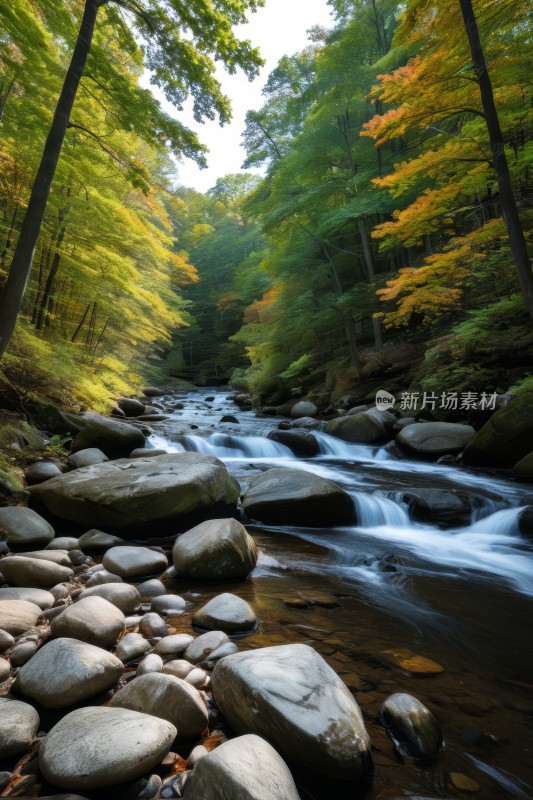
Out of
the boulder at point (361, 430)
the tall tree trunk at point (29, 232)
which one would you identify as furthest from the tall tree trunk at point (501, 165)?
the tall tree trunk at point (29, 232)

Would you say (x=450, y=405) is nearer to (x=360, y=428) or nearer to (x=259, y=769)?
(x=360, y=428)

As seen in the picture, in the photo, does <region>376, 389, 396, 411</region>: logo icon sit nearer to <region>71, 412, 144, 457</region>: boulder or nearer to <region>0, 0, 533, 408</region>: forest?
<region>0, 0, 533, 408</region>: forest

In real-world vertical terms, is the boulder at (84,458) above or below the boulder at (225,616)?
above

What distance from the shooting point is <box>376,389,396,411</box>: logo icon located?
440 inches

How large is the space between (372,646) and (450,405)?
7.58 metres

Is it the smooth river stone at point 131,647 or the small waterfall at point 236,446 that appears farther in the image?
the small waterfall at point 236,446

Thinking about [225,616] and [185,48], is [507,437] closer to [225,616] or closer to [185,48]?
[225,616]

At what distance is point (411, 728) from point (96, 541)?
3.34 m

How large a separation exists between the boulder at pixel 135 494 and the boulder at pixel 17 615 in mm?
1680

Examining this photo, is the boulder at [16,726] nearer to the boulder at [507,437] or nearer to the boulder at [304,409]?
the boulder at [507,437]

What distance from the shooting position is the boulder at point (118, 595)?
2.83m

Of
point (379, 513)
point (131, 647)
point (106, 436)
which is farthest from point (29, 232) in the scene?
point (379, 513)

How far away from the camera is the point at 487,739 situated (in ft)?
6.02

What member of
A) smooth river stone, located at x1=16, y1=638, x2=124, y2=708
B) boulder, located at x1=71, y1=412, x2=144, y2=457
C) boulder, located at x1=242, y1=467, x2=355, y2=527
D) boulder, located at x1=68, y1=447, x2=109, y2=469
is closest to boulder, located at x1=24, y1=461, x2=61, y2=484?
boulder, located at x1=68, y1=447, x2=109, y2=469
